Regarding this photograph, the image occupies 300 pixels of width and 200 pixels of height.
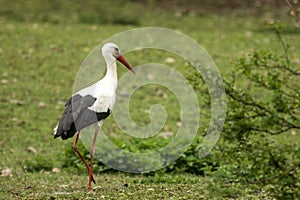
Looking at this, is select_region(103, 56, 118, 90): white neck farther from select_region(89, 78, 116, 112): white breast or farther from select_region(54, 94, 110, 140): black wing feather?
select_region(54, 94, 110, 140): black wing feather

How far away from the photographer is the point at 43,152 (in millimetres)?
9289

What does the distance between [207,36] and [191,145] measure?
6905 millimetres

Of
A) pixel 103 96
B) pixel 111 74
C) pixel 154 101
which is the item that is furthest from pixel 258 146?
pixel 154 101

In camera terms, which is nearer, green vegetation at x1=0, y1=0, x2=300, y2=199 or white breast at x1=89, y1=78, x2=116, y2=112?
green vegetation at x1=0, y1=0, x2=300, y2=199

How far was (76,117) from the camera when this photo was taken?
641 centimetres

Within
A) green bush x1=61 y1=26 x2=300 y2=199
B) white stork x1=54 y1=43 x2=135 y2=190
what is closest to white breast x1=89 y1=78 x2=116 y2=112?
white stork x1=54 y1=43 x2=135 y2=190

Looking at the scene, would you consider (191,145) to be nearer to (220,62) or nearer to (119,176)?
(119,176)

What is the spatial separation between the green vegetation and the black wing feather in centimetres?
58

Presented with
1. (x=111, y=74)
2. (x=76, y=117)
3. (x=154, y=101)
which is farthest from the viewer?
(x=154, y=101)

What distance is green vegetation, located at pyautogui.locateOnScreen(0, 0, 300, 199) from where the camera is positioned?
529 cm

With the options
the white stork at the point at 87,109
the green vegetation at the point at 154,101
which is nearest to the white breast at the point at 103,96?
the white stork at the point at 87,109

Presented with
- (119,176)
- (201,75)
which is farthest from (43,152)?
(201,75)

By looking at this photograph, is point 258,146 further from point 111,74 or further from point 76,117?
point 111,74

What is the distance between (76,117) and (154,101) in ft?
16.5
